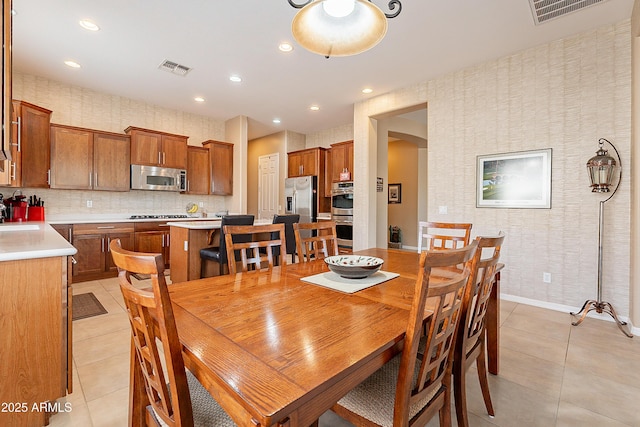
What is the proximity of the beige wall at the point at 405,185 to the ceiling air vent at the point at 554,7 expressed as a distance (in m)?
4.78

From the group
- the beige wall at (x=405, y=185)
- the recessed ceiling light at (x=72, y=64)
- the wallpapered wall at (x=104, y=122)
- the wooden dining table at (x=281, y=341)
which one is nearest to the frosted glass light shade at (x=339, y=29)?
the wooden dining table at (x=281, y=341)

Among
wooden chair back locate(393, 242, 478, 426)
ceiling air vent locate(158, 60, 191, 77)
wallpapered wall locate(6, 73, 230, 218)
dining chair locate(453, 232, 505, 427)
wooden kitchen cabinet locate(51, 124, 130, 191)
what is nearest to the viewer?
wooden chair back locate(393, 242, 478, 426)

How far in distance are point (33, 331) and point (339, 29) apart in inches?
88.9

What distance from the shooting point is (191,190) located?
5527 mm

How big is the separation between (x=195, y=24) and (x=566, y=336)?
14.7ft

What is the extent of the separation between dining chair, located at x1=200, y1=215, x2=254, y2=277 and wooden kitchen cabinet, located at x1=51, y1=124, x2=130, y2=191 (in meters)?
2.33

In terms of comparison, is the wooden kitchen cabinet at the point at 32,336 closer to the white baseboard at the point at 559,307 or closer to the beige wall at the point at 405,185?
the white baseboard at the point at 559,307

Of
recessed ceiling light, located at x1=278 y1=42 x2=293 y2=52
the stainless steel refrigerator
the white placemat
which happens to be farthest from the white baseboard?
recessed ceiling light, located at x1=278 y1=42 x2=293 y2=52

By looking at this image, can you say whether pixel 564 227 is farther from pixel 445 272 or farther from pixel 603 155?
pixel 445 272

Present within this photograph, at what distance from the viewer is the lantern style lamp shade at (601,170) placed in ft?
8.88

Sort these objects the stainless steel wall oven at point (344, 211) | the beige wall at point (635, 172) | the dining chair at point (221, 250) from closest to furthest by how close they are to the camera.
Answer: the beige wall at point (635, 172) < the dining chair at point (221, 250) < the stainless steel wall oven at point (344, 211)

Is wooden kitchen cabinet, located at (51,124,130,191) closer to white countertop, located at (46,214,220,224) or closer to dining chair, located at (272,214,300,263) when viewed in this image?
white countertop, located at (46,214,220,224)

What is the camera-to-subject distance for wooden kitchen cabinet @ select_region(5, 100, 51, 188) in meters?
3.44

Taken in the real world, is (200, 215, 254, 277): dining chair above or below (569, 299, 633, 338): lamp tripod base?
above
